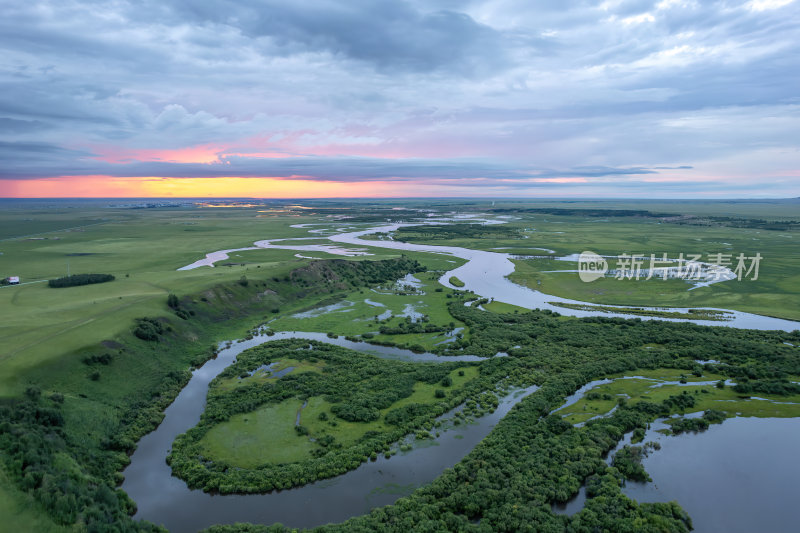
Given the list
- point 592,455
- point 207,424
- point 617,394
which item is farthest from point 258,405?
point 617,394

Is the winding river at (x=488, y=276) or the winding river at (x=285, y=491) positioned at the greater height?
the winding river at (x=488, y=276)

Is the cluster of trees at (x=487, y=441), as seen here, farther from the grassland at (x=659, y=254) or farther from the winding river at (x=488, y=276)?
the grassland at (x=659, y=254)

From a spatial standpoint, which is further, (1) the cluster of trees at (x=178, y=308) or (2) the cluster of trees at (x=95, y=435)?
(1) the cluster of trees at (x=178, y=308)

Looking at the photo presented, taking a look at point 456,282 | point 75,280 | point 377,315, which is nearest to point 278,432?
point 377,315

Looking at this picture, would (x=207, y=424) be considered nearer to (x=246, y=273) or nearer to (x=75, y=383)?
(x=75, y=383)

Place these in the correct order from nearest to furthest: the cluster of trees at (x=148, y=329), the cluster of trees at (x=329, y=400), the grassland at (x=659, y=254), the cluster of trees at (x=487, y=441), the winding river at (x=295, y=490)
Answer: the cluster of trees at (x=487, y=441) < the winding river at (x=295, y=490) < the cluster of trees at (x=329, y=400) < the cluster of trees at (x=148, y=329) < the grassland at (x=659, y=254)

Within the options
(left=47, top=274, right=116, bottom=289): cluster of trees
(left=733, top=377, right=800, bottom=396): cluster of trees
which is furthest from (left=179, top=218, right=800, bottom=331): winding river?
(left=47, top=274, right=116, bottom=289): cluster of trees

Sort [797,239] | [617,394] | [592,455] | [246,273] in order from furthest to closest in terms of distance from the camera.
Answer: [797,239]
[246,273]
[617,394]
[592,455]

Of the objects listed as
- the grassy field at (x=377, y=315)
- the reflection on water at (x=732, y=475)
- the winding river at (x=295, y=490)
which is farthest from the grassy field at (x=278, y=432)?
the reflection on water at (x=732, y=475)
